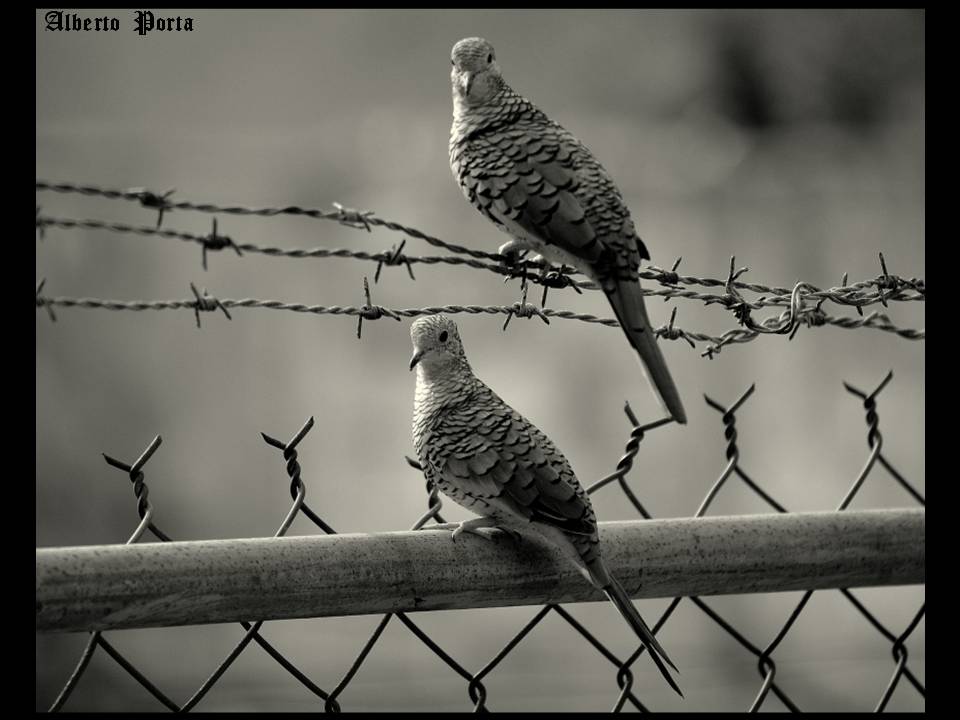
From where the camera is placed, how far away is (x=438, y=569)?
1.67 m

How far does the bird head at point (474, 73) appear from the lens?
2.35 meters

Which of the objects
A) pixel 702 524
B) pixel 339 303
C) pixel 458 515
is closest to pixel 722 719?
pixel 702 524

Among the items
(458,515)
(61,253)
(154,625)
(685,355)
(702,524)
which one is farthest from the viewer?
(685,355)

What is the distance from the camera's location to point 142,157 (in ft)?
21.9

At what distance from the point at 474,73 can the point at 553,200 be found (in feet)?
1.43

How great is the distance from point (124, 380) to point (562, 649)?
3340mm

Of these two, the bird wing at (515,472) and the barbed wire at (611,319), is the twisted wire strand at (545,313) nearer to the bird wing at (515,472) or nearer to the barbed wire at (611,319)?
the barbed wire at (611,319)

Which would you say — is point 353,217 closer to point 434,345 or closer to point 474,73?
point 434,345

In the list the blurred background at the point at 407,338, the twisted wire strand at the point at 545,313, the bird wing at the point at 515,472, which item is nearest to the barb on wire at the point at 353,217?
the twisted wire strand at the point at 545,313

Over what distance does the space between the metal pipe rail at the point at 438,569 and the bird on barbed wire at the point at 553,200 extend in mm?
297

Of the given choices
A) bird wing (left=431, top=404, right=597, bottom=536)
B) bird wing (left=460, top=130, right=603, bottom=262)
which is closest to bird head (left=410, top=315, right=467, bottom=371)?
bird wing (left=431, top=404, right=597, bottom=536)

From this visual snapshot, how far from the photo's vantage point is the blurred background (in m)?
6.57

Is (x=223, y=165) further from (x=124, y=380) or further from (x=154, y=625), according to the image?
(x=154, y=625)

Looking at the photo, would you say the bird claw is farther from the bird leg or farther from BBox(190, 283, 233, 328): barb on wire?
BBox(190, 283, 233, 328): barb on wire
